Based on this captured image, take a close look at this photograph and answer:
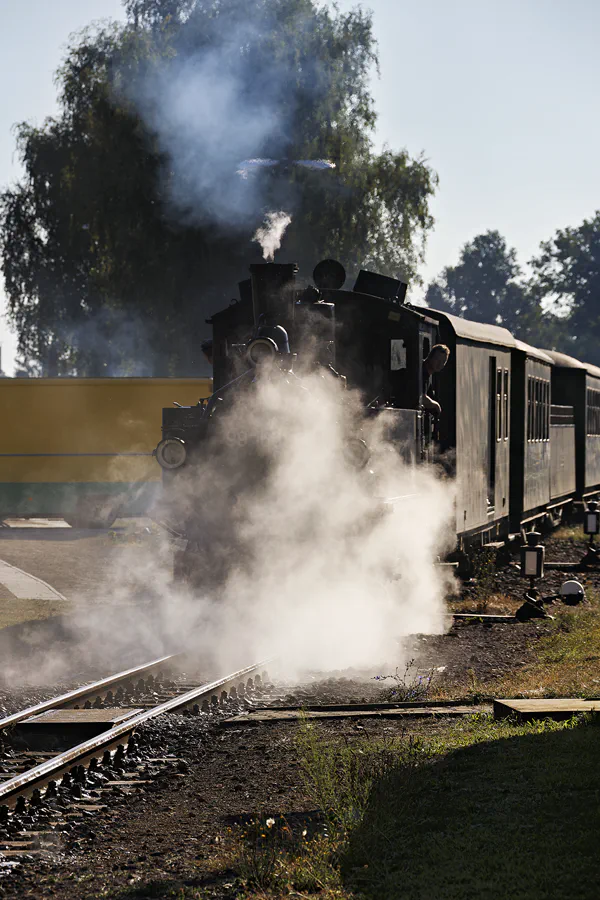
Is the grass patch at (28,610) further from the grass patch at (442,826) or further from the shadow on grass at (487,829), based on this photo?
the shadow on grass at (487,829)

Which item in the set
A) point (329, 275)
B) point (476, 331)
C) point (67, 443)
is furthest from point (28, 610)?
point (67, 443)

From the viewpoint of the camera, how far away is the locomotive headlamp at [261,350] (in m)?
9.71

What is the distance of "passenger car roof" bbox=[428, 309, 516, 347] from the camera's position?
13.0 meters

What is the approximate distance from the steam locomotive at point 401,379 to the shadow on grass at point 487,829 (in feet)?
14.6

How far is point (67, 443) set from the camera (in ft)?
76.7

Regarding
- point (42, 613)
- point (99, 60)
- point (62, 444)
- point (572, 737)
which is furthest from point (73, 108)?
point (572, 737)

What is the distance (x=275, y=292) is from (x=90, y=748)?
480 centimetres

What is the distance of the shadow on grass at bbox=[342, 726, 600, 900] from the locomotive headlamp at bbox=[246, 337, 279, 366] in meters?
4.29

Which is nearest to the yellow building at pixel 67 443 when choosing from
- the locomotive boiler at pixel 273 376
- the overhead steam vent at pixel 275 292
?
the locomotive boiler at pixel 273 376

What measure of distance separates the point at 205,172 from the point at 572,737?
27.6 meters

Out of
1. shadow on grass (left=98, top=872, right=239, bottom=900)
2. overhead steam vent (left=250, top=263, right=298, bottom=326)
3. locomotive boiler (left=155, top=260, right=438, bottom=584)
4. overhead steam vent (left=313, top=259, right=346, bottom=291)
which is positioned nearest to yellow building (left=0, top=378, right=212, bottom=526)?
overhead steam vent (left=313, top=259, right=346, bottom=291)

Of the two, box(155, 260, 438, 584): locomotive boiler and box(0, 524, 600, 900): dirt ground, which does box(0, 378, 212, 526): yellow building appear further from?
box(0, 524, 600, 900): dirt ground

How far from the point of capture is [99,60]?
35.1 meters

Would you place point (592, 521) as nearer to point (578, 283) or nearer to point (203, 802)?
point (203, 802)
